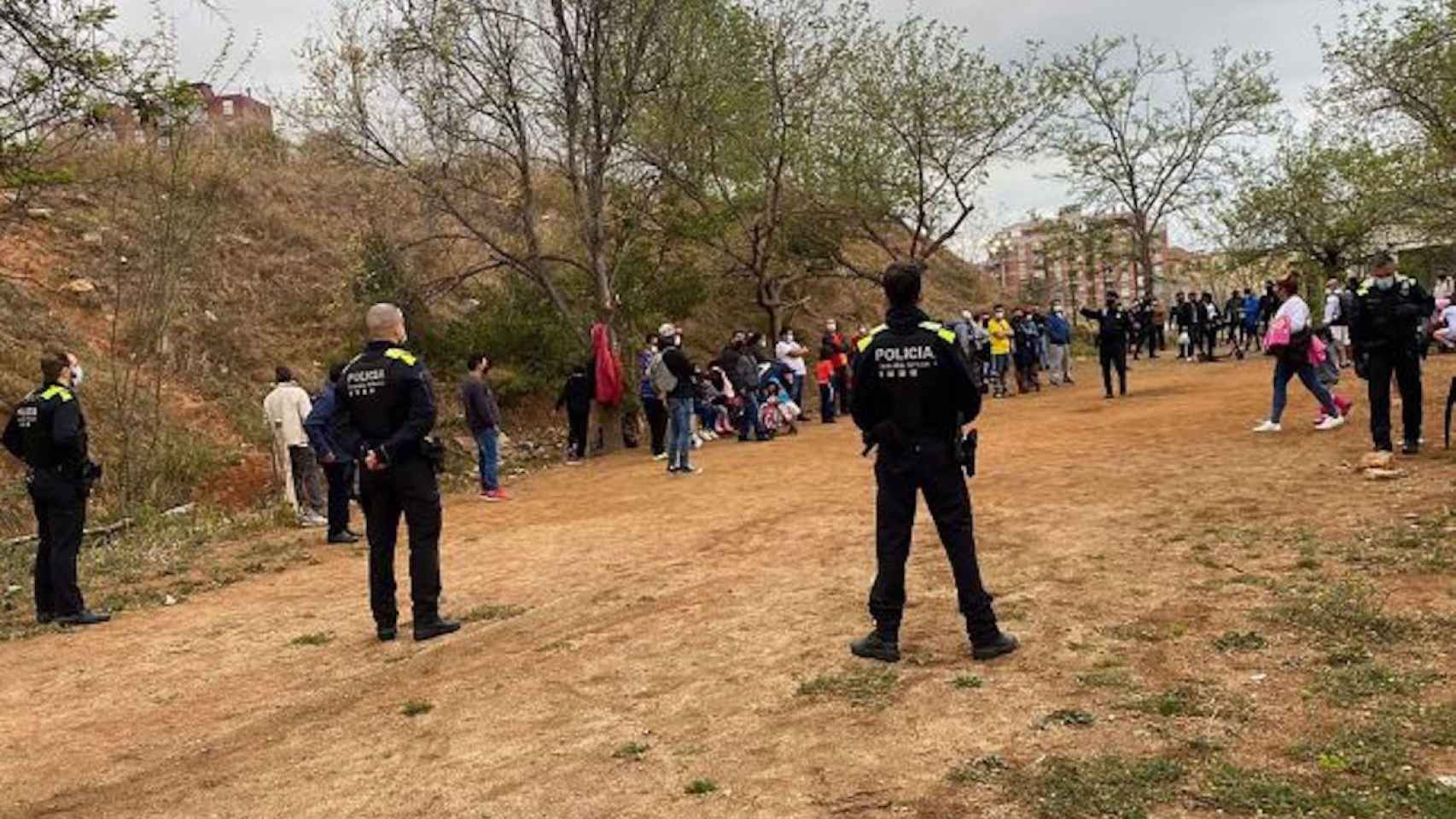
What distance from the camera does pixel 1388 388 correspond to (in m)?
9.35

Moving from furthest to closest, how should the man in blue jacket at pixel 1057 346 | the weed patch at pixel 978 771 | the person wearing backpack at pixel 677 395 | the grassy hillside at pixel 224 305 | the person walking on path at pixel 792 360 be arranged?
the man in blue jacket at pixel 1057 346
the person walking on path at pixel 792 360
the grassy hillside at pixel 224 305
the person wearing backpack at pixel 677 395
the weed patch at pixel 978 771

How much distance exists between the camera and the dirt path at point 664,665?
4.07 metres

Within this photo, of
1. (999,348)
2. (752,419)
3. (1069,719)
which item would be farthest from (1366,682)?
(999,348)

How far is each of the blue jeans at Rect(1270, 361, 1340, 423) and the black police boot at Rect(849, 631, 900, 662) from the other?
7.99 metres

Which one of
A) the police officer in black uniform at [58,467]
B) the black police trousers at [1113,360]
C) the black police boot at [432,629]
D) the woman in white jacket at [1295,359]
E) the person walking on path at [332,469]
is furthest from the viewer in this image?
the black police trousers at [1113,360]

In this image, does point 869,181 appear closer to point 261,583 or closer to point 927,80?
point 927,80

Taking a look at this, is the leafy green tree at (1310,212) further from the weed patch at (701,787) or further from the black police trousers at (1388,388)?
the weed patch at (701,787)

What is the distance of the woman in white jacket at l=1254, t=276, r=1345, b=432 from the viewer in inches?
436

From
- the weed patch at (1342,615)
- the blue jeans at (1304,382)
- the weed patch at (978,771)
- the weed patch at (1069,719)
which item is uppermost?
the blue jeans at (1304,382)

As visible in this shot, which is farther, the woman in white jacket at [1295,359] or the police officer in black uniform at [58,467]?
the woman in white jacket at [1295,359]

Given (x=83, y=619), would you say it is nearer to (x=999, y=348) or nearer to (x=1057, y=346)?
(x=999, y=348)

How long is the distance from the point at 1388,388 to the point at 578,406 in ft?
36.8

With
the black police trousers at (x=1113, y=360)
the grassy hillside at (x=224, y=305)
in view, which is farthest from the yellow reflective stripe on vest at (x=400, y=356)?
the black police trousers at (x=1113, y=360)

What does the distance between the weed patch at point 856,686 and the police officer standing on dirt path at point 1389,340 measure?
646 cm
